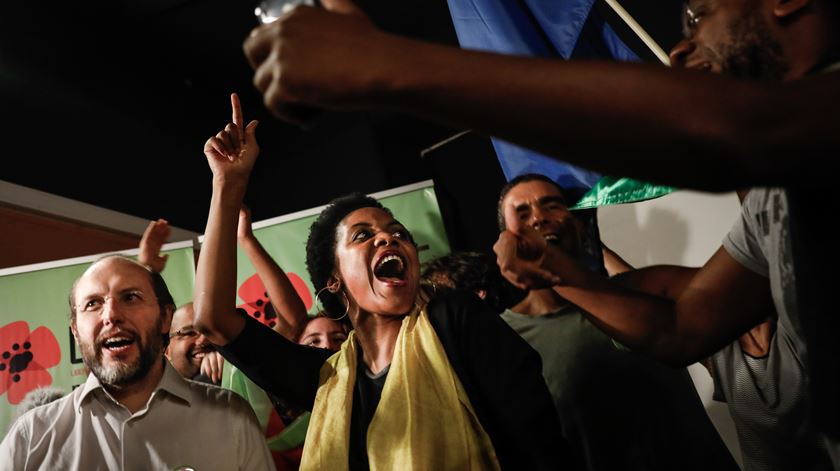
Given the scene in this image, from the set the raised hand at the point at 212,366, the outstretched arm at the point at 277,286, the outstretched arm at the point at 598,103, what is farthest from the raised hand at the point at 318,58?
A: the raised hand at the point at 212,366

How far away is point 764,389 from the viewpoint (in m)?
1.74

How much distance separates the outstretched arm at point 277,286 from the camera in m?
2.97

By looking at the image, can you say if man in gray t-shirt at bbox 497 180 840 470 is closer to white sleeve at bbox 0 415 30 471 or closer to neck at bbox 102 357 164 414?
neck at bbox 102 357 164 414

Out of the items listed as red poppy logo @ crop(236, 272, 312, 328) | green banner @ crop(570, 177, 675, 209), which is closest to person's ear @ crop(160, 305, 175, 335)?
red poppy logo @ crop(236, 272, 312, 328)

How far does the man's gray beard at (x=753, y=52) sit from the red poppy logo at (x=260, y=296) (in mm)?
2565

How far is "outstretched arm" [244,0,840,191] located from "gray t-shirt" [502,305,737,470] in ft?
4.75

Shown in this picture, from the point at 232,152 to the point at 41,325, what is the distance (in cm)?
209

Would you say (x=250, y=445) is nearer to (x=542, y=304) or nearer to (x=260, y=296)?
(x=542, y=304)

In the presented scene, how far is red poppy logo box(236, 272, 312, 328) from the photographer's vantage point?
3.30m

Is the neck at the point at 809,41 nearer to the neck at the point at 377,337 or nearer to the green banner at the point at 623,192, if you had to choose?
the neck at the point at 377,337

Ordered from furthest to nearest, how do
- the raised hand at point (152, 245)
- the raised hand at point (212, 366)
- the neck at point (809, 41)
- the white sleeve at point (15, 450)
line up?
the raised hand at point (212, 366) < the raised hand at point (152, 245) < the white sleeve at point (15, 450) < the neck at point (809, 41)

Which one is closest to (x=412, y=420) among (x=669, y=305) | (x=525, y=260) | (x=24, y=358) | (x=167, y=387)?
(x=525, y=260)

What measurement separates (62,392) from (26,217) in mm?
1525

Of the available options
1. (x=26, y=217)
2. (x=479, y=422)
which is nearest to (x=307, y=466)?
(x=479, y=422)
